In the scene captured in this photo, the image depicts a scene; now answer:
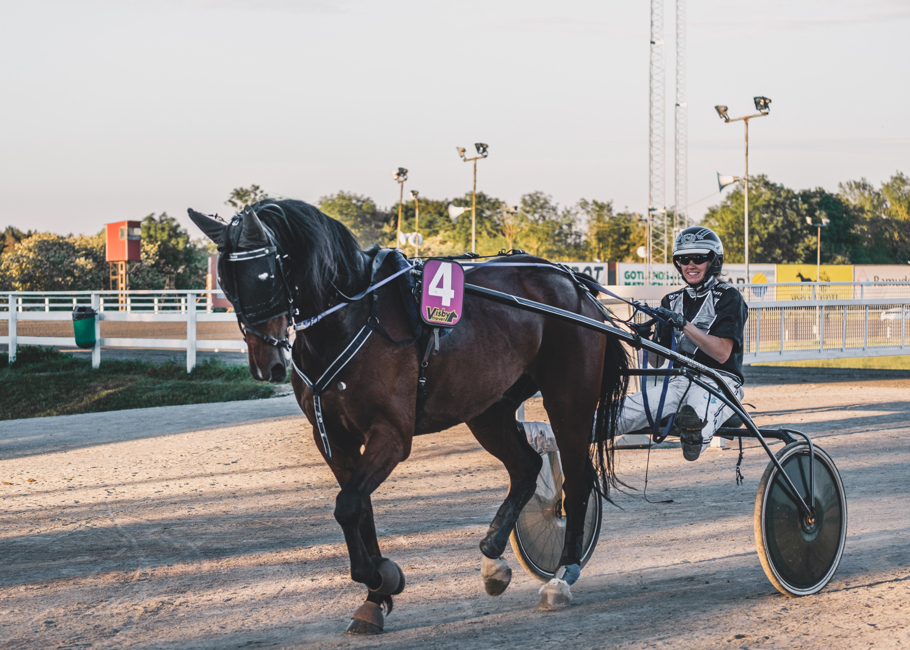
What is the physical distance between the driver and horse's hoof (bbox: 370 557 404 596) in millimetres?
1662

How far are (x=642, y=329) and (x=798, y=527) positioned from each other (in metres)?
1.33

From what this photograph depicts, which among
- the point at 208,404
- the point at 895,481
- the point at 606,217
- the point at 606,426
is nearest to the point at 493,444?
the point at 606,426

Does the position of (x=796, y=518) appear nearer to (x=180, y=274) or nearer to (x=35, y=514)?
(x=35, y=514)

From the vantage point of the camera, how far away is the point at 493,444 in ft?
16.1

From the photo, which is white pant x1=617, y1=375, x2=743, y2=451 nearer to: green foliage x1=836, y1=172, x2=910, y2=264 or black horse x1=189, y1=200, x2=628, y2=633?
black horse x1=189, y1=200, x2=628, y2=633

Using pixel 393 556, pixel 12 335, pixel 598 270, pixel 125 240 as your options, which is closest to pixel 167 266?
pixel 125 240

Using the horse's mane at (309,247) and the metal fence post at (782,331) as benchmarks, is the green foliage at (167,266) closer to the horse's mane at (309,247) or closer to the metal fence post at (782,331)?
the metal fence post at (782,331)

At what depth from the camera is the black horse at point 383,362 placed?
3.49 metres

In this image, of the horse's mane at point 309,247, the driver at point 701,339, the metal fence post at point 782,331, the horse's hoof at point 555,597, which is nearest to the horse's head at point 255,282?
the horse's mane at point 309,247

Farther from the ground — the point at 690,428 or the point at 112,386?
the point at 690,428

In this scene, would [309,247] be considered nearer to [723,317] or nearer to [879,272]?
[723,317]

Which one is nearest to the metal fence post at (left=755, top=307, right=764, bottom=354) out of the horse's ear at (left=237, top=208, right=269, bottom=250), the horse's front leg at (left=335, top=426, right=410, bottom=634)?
the horse's front leg at (left=335, top=426, right=410, bottom=634)

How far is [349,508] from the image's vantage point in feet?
11.7

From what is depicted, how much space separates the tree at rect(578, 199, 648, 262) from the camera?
238 ft
